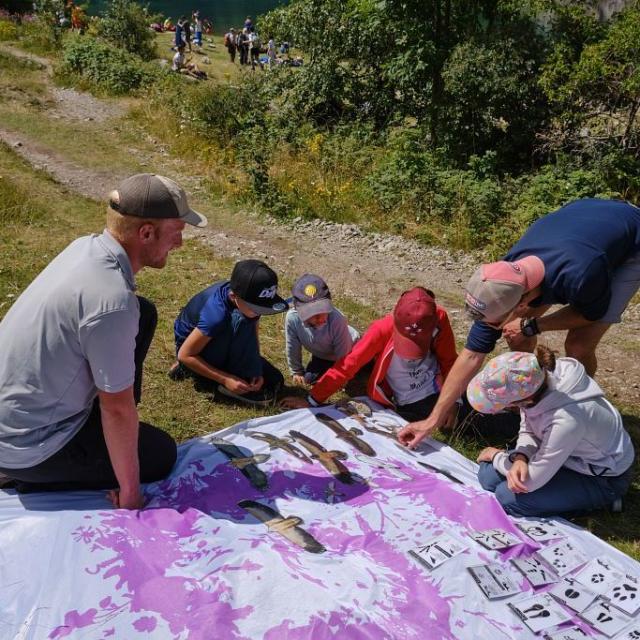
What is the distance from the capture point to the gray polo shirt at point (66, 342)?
2.38 metres

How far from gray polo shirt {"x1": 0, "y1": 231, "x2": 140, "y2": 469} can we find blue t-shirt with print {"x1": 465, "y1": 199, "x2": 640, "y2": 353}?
1.87 metres

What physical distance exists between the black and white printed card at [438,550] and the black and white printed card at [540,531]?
414 millimetres

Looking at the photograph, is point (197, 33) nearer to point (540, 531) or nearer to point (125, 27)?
point (125, 27)

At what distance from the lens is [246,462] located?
3.40 metres

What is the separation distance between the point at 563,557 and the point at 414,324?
1.48 meters

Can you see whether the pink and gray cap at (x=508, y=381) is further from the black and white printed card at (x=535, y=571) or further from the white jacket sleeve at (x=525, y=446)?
the black and white printed card at (x=535, y=571)

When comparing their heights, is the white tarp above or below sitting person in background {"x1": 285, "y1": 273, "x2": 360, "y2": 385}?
below

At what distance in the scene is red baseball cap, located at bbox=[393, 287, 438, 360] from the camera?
3736 mm

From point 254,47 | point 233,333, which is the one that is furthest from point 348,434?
point 254,47

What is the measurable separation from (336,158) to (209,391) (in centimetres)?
638

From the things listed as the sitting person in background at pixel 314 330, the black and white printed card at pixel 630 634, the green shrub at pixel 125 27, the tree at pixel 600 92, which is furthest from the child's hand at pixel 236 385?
the green shrub at pixel 125 27

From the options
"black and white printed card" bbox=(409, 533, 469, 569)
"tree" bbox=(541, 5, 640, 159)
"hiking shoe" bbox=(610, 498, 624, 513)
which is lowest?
"hiking shoe" bbox=(610, 498, 624, 513)

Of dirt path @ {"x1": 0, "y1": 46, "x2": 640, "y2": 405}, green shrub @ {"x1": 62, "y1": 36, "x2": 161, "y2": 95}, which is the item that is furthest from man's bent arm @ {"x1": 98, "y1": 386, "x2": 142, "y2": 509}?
green shrub @ {"x1": 62, "y1": 36, "x2": 161, "y2": 95}

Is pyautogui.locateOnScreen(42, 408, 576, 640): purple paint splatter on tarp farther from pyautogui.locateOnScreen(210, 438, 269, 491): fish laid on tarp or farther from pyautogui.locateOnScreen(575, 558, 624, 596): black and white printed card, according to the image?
pyautogui.locateOnScreen(575, 558, 624, 596): black and white printed card
